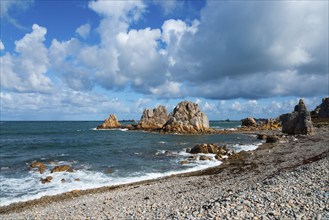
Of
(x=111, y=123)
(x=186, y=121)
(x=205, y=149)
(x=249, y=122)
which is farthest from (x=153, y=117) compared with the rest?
(x=205, y=149)

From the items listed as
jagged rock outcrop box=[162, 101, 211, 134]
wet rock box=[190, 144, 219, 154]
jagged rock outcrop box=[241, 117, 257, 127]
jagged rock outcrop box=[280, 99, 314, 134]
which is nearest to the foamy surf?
wet rock box=[190, 144, 219, 154]

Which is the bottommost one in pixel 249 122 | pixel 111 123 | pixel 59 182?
pixel 59 182

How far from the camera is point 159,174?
1271 inches

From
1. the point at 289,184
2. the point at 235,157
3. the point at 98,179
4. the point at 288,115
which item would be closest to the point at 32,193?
the point at 98,179

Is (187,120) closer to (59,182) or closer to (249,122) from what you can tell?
(249,122)

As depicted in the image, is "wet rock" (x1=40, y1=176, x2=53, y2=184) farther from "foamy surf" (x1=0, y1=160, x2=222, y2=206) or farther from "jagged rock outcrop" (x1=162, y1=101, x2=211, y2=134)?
"jagged rock outcrop" (x1=162, y1=101, x2=211, y2=134)

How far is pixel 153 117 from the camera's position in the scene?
123438mm

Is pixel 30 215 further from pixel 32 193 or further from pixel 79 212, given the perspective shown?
pixel 32 193

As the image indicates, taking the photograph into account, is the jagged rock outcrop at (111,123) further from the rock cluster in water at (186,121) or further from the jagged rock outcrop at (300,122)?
the jagged rock outcrop at (300,122)

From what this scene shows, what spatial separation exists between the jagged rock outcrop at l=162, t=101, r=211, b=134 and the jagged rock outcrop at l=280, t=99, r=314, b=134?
31.0m

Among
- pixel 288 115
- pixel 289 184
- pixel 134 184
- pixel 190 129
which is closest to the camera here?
pixel 289 184

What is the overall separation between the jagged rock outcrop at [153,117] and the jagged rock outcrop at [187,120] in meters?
16.3

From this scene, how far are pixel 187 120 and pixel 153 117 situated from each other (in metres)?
24.6

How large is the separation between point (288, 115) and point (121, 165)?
64.0m
